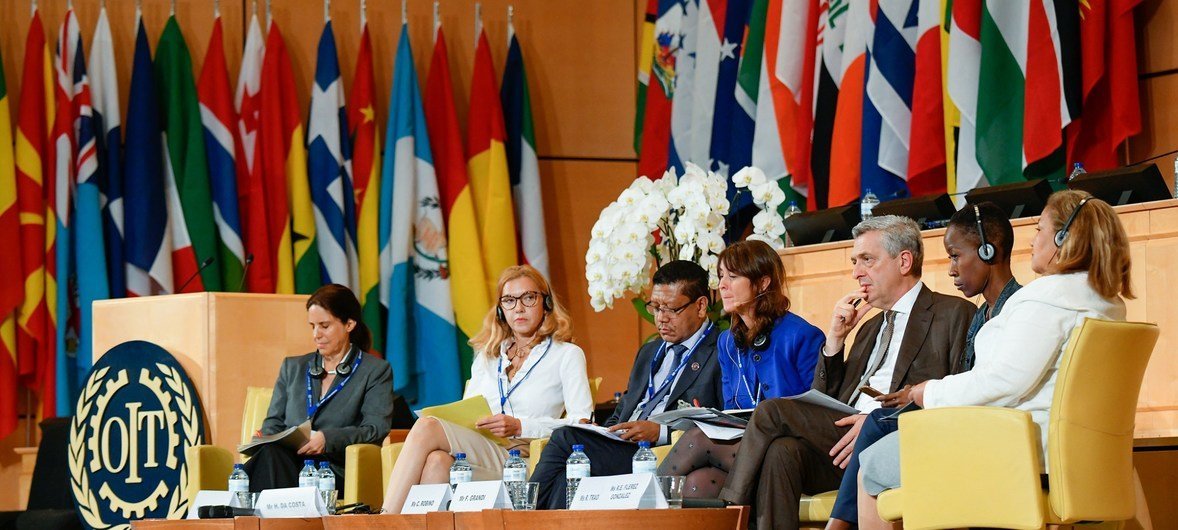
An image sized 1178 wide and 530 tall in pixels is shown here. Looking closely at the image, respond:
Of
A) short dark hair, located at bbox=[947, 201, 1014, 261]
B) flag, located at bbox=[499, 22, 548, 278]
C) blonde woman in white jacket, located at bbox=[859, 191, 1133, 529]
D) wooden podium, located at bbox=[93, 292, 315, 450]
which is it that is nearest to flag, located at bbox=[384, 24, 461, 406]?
flag, located at bbox=[499, 22, 548, 278]

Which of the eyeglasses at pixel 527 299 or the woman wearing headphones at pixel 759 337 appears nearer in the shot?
the woman wearing headphones at pixel 759 337

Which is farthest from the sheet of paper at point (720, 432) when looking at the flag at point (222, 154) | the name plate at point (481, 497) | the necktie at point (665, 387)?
the flag at point (222, 154)

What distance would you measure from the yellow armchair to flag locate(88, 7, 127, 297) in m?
4.45

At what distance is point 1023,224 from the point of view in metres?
4.54

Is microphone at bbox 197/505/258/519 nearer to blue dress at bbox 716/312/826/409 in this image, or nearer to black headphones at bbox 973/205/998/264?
blue dress at bbox 716/312/826/409

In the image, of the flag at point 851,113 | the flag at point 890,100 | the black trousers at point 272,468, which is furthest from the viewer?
the flag at point 851,113

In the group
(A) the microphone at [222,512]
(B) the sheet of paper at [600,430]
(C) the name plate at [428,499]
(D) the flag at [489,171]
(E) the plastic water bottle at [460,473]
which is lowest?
(A) the microphone at [222,512]

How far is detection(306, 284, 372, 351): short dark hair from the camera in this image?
527cm

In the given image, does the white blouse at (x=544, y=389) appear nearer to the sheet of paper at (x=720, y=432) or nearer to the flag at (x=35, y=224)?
the sheet of paper at (x=720, y=432)

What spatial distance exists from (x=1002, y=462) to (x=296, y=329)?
319 centimetres

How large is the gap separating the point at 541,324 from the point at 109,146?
8.95 ft

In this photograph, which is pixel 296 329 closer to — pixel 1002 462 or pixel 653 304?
pixel 653 304

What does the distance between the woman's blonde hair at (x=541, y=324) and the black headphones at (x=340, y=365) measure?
1.43 feet

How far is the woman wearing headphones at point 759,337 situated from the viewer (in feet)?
14.2
